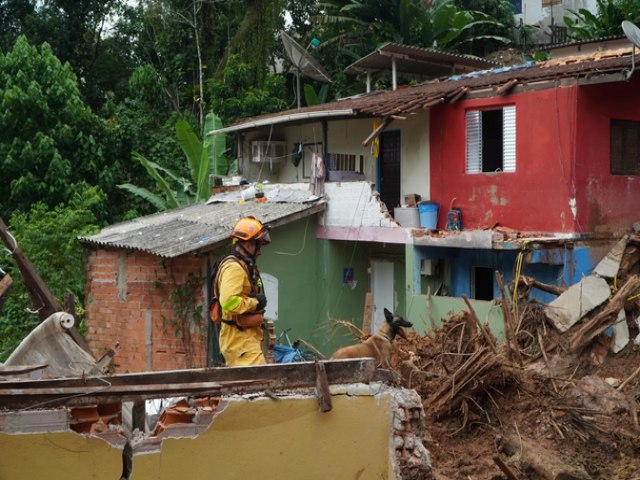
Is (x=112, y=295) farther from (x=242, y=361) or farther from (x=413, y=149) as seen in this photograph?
(x=242, y=361)

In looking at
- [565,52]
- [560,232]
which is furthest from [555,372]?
[565,52]

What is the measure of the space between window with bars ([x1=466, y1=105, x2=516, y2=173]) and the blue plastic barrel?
38.2 inches

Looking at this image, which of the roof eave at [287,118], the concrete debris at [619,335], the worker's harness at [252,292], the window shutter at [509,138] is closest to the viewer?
the worker's harness at [252,292]

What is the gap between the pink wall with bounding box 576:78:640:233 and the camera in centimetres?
1337

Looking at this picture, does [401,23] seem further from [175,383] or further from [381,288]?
[175,383]

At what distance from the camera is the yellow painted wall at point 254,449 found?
452 centimetres

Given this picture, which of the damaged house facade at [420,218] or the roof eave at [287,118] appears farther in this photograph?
the roof eave at [287,118]

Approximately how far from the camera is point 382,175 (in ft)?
57.0

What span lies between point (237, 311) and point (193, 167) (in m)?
13.4

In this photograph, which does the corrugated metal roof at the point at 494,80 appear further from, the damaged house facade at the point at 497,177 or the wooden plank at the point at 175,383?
the wooden plank at the point at 175,383

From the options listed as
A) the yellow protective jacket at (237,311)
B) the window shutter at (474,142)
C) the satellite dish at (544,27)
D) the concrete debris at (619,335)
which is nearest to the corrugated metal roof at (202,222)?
the window shutter at (474,142)

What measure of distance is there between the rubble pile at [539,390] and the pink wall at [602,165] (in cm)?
228

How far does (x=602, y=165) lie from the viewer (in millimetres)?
13805

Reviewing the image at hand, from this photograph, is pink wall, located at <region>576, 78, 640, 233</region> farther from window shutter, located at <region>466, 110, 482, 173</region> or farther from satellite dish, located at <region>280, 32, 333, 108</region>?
satellite dish, located at <region>280, 32, 333, 108</region>
